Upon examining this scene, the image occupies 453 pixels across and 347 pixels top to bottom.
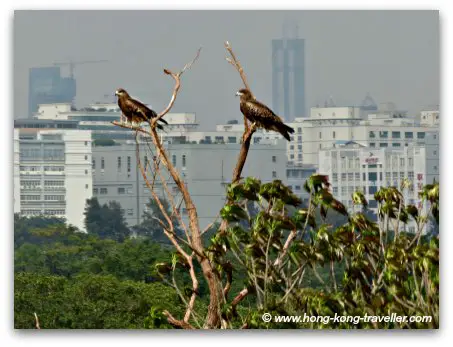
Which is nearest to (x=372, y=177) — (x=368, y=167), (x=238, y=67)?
(x=368, y=167)

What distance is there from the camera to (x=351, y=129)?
8.27 m

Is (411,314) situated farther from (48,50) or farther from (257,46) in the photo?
(48,50)

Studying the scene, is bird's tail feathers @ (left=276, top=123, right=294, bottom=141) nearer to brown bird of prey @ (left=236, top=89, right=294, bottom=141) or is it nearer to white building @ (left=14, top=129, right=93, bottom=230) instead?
brown bird of prey @ (left=236, top=89, right=294, bottom=141)

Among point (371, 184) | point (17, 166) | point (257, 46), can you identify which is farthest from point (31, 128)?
point (371, 184)

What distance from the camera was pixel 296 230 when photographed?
7.32 metres

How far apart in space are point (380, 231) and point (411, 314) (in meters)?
0.41

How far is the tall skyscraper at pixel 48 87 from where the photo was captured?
25.5 feet

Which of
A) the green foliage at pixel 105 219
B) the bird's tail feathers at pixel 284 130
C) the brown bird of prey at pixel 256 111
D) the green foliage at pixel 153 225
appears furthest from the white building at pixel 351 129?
the green foliage at pixel 105 219

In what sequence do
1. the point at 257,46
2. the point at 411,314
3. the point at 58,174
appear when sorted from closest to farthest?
the point at 411,314
the point at 257,46
the point at 58,174

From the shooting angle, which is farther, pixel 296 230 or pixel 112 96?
pixel 112 96

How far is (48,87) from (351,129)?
162cm

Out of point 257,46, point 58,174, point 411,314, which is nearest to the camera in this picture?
point 411,314

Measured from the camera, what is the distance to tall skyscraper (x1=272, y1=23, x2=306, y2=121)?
25.8 ft

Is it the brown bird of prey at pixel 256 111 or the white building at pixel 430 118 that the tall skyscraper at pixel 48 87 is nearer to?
the brown bird of prey at pixel 256 111
